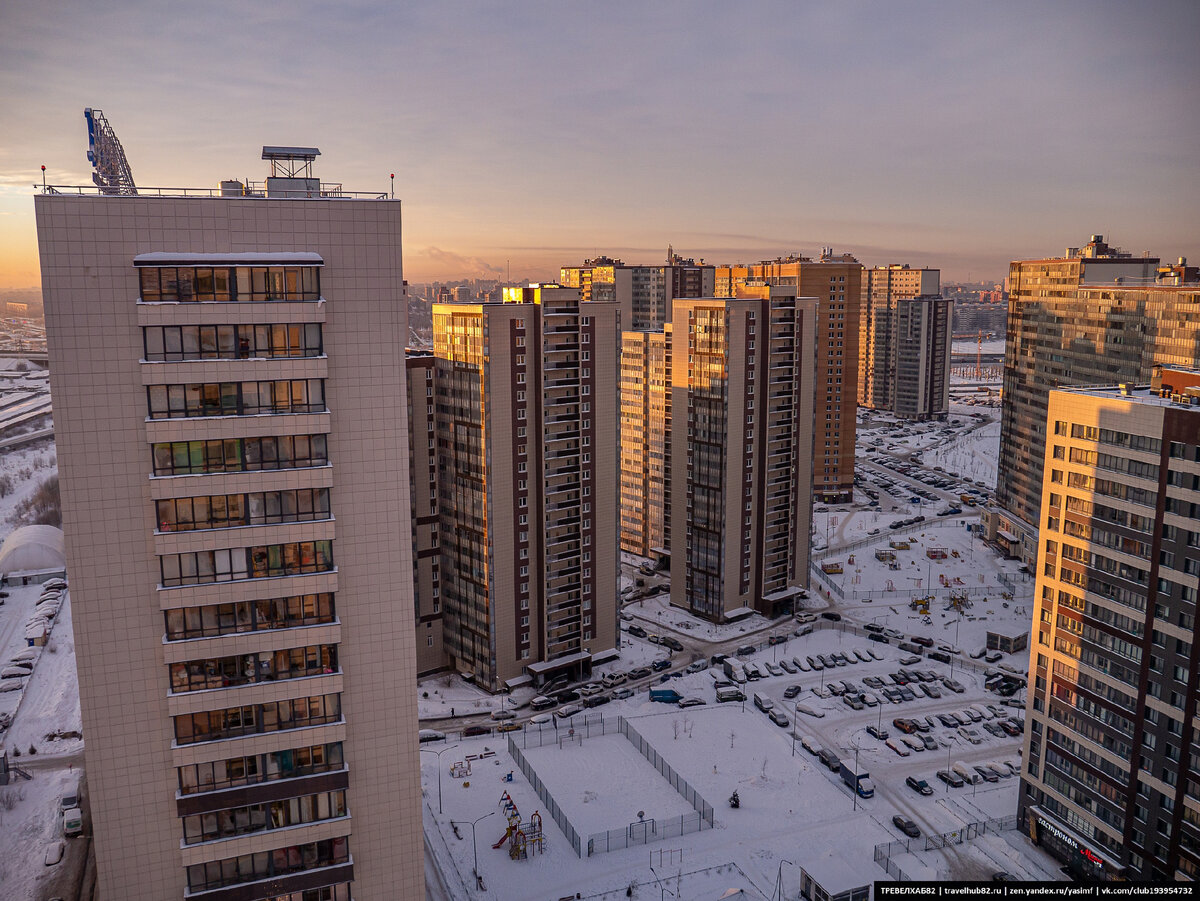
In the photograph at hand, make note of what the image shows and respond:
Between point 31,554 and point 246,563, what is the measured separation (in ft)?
341

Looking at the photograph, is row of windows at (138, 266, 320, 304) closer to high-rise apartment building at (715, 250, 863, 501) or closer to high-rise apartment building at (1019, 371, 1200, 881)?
high-rise apartment building at (1019, 371, 1200, 881)

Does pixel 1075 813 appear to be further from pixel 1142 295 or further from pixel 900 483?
pixel 900 483

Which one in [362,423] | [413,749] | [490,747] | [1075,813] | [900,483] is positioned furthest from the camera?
[900,483]

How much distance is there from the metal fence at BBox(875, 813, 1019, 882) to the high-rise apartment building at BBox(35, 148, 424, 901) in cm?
3568

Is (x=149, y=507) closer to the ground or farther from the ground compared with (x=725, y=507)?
farther from the ground

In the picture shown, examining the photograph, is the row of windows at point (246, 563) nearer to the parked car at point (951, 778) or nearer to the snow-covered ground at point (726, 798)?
the snow-covered ground at point (726, 798)

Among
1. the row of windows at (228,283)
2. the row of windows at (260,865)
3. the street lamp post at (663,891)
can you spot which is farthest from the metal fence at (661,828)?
the row of windows at (228,283)

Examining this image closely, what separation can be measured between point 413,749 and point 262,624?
8191mm

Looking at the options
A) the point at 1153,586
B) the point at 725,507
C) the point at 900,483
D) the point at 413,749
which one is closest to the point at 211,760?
the point at 413,749

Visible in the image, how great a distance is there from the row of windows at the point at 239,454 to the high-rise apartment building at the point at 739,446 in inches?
2561

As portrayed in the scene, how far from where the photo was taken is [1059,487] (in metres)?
53.9

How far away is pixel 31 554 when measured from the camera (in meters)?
114

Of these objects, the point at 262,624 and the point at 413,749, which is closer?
the point at 262,624

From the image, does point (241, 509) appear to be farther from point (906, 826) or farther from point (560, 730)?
point (906, 826)
